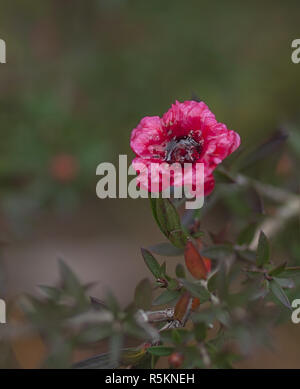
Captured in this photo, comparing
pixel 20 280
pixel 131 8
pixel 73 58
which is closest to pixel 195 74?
pixel 131 8

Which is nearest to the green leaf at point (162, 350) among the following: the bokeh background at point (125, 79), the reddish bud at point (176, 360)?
the reddish bud at point (176, 360)

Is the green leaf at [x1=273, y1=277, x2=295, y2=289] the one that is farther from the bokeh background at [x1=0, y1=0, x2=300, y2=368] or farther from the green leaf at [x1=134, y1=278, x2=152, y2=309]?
the bokeh background at [x1=0, y1=0, x2=300, y2=368]

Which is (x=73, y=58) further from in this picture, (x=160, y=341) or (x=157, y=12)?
(x=160, y=341)

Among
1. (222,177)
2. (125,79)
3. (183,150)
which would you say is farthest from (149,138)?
(125,79)

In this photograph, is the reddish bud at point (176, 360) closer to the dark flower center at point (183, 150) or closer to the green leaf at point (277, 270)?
the green leaf at point (277, 270)

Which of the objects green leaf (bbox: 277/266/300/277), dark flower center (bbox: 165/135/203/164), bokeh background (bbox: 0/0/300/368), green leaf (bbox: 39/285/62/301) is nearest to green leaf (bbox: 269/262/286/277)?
green leaf (bbox: 277/266/300/277)

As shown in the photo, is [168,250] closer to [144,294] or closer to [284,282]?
[144,294]
